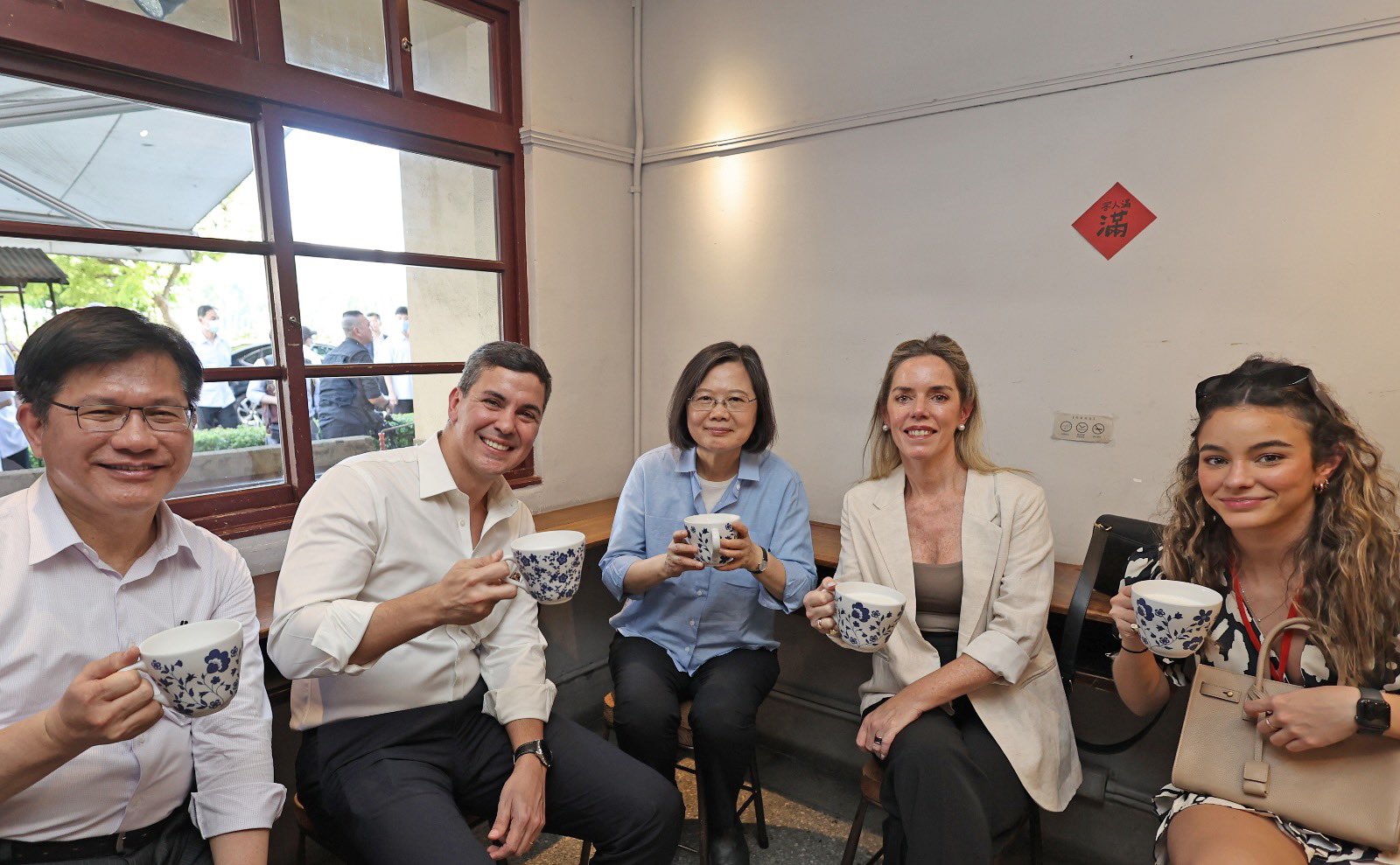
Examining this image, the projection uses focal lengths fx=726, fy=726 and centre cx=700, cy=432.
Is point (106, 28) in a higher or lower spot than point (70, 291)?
higher

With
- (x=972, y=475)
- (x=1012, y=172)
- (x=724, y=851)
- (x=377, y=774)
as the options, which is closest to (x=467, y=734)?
(x=377, y=774)

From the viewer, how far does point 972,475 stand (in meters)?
A: 1.94

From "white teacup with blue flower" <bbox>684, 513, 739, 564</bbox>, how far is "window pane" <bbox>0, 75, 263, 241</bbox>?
183cm

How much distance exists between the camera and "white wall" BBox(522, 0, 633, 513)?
3.05m

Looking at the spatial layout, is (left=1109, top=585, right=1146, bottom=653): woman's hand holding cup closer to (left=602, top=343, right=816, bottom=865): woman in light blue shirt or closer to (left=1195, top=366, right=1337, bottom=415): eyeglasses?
(left=1195, top=366, right=1337, bottom=415): eyeglasses

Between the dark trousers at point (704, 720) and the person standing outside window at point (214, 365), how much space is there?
157 cm

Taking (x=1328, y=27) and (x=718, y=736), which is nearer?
(x=718, y=736)

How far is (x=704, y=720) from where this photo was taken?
1.86m

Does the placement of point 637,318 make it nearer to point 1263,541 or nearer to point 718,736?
point 718,736

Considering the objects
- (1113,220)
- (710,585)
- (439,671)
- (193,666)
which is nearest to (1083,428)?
(1113,220)

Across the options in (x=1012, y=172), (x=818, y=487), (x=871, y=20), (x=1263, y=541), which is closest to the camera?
(x=1263, y=541)

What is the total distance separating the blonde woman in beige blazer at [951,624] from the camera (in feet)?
5.19

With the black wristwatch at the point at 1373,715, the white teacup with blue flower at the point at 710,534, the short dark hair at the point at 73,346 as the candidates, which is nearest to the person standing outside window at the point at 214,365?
the short dark hair at the point at 73,346

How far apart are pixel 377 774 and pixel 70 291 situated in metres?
1.69
